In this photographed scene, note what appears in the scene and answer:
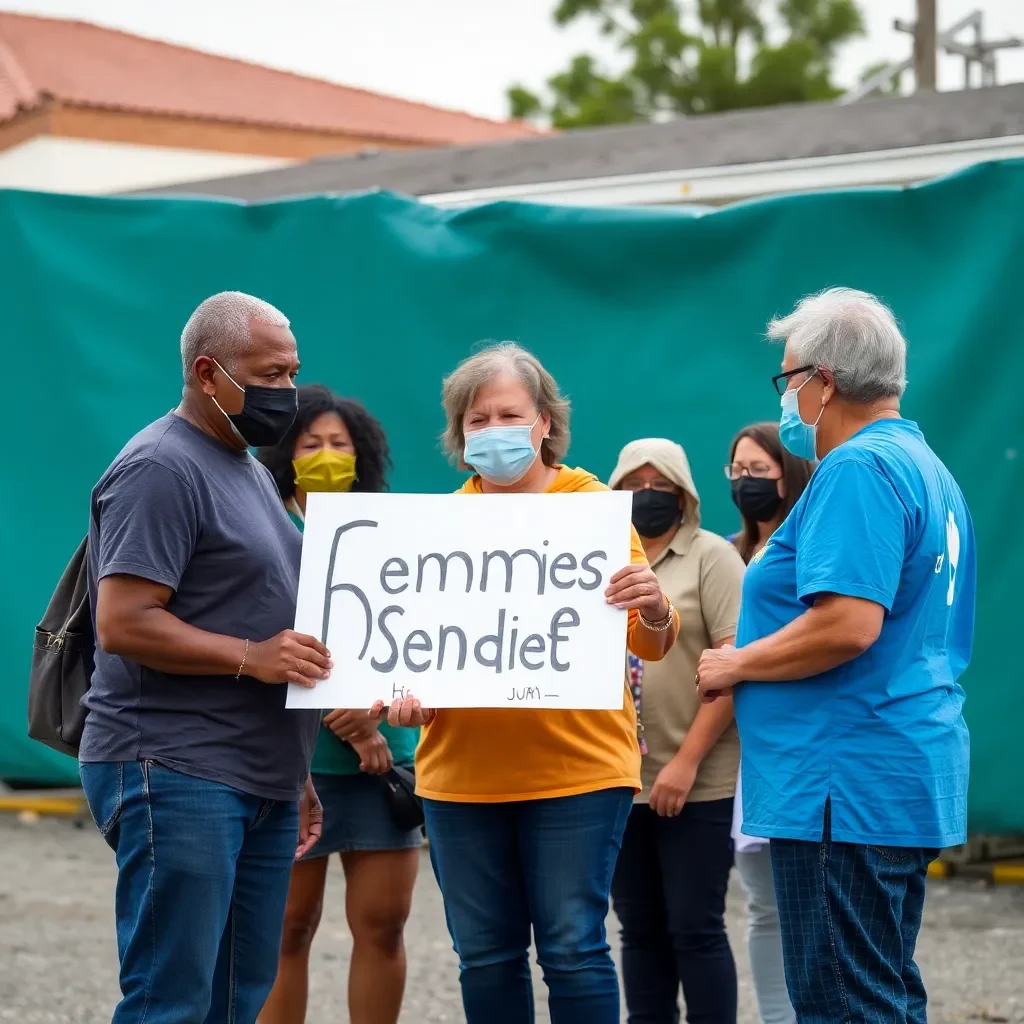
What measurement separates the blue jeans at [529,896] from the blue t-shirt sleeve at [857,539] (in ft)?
2.59

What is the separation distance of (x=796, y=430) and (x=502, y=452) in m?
0.65

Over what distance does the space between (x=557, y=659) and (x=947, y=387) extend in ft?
8.47

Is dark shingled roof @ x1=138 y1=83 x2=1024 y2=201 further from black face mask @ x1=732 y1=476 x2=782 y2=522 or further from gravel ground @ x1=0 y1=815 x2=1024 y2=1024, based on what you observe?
gravel ground @ x1=0 y1=815 x2=1024 y2=1024

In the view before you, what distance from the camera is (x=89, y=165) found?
18625 mm

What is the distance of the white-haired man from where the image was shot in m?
2.87

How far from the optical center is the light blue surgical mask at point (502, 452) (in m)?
3.31

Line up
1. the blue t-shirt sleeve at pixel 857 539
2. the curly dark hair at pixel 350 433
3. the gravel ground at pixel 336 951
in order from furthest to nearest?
the gravel ground at pixel 336 951
the curly dark hair at pixel 350 433
the blue t-shirt sleeve at pixel 857 539

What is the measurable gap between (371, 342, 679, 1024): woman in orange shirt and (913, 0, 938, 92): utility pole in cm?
1153

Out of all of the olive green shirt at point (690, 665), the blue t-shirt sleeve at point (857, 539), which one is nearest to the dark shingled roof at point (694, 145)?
the olive green shirt at point (690, 665)

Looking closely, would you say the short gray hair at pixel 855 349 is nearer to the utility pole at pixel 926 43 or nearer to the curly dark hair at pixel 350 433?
the curly dark hair at pixel 350 433

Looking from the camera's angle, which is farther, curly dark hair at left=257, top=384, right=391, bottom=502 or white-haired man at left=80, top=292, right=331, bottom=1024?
curly dark hair at left=257, top=384, right=391, bottom=502

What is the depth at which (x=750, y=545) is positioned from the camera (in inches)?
174

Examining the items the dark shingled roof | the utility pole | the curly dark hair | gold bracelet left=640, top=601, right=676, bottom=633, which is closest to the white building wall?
the utility pole

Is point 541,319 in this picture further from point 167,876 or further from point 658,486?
point 167,876
